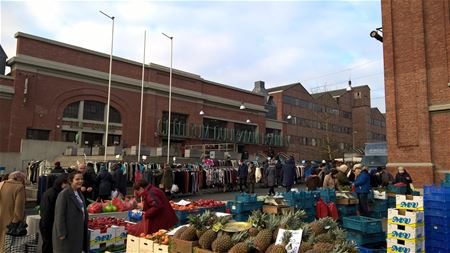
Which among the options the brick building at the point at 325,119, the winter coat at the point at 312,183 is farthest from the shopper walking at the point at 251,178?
the brick building at the point at 325,119

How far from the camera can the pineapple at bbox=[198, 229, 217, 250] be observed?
4.55 m

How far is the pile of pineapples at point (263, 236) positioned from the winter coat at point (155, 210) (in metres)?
1.36

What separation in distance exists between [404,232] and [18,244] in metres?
7.09

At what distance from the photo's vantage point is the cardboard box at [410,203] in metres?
7.42

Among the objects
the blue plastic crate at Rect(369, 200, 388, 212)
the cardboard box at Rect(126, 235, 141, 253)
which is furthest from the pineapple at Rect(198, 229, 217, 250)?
the blue plastic crate at Rect(369, 200, 388, 212)

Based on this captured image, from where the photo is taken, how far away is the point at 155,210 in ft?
20.9

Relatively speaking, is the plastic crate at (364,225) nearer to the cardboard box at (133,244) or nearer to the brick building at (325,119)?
the cardboard box at (133,244)

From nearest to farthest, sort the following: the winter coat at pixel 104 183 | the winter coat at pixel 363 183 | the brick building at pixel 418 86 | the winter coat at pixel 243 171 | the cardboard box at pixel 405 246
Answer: the cardboard box at pixel 405 246 < the winter coat at pixel 363 183 < the winter coat at pixel 104 183 < the brick building at pixel 418 86 < the winter coat at pixel 243 171

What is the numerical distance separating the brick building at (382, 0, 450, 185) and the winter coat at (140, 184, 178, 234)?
14.3 m

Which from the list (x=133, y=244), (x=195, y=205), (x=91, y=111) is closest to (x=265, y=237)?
(x=133, y=244)

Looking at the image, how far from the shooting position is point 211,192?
22.2 metres

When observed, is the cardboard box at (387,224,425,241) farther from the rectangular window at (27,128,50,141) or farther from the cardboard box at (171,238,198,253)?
the rectangular window at (27,128,50,141)

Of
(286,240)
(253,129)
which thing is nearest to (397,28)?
(286,240)

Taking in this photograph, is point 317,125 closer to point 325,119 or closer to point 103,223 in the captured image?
point 325,119
